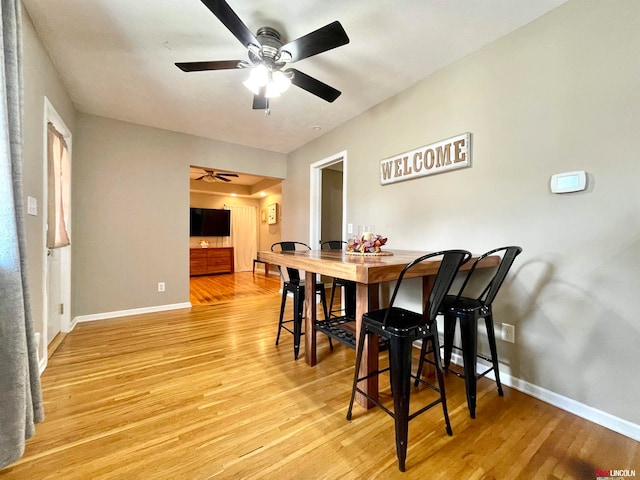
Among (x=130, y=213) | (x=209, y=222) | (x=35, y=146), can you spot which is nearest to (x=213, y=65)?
(x=35, y=146)

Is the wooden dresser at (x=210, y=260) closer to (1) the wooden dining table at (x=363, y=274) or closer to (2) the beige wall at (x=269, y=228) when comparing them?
(2) the beige wall at (x=269, y=228)

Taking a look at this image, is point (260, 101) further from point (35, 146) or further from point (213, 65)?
point (35, 146)

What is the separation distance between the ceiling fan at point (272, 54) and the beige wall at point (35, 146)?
994mm

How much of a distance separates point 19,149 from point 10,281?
58 cm

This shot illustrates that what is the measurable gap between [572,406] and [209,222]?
7.24m

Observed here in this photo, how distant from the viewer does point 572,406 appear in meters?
1.59

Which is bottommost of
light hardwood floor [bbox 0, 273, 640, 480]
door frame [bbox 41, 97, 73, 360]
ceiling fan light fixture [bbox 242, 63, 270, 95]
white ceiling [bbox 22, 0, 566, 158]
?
light hardwood floor [bbox 0, 273, 640, 480]

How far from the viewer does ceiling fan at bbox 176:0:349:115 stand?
4.99 feet

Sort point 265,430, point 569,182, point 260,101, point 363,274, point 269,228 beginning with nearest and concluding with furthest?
point 363,274 → point 265,430 → point 569,182 → point 260,101 → point 269,228

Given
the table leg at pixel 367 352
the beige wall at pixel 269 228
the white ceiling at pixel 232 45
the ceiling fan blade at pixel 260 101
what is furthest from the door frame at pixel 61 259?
the beige wall at pixel 269 228

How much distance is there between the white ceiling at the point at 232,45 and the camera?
1697 millimetres

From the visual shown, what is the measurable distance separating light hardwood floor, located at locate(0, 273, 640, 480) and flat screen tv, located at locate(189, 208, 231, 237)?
500 centimetres

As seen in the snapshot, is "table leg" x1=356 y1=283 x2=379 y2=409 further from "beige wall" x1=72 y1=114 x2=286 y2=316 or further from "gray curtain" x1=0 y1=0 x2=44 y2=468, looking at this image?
"beige wall" x1=72 y1=114 x2=286 y2=316

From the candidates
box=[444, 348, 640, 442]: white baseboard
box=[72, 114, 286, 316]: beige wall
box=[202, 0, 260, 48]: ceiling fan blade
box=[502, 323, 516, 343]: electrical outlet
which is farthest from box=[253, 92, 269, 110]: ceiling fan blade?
box=[444, 348, 640, 442]: white baseboard
